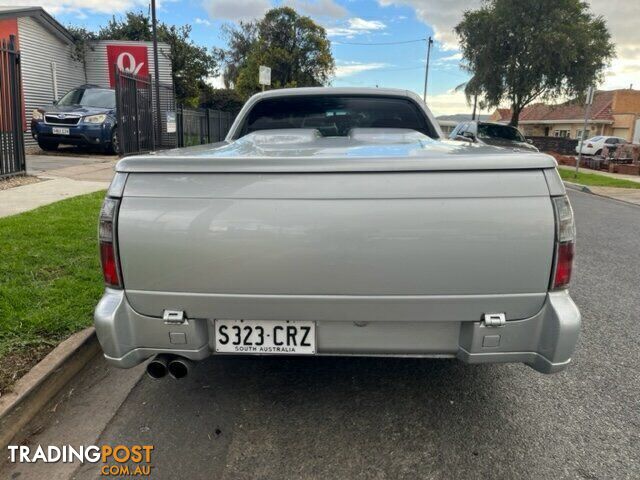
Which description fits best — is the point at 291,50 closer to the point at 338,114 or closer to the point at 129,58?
the point at 129,58

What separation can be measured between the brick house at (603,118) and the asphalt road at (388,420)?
45.5m

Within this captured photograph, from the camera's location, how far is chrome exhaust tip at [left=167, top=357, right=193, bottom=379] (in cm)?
236

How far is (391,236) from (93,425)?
5.96ft

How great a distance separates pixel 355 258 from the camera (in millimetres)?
2102

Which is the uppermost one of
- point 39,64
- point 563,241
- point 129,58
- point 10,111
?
point 129,58

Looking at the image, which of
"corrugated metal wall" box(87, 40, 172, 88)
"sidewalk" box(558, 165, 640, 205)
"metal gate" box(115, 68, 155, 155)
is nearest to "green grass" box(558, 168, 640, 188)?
"sidewalk" box(558, 165, 640, 205)

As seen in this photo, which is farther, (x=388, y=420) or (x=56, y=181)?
(x=56, y=181)

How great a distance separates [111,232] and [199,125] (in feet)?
62.8

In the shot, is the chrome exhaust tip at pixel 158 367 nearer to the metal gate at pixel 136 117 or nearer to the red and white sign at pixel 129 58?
the metal gate at pixel 136 117

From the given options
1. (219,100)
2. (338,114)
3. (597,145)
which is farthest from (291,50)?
(338,114)

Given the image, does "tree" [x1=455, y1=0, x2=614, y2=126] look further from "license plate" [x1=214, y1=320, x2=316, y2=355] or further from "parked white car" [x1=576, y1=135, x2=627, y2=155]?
"license plate" [x1=214, y1=320, x2=316, y2=355]

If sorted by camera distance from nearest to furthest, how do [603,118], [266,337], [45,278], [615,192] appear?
1. [266,337]
2. [45,278]
3. [615,192]
4. [603,118]

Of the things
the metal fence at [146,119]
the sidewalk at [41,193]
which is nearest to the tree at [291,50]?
the metal fence at [146,119]

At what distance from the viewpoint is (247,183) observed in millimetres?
2119
